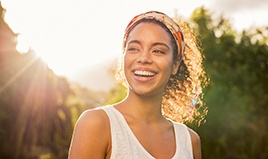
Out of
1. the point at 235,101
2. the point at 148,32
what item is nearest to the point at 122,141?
the point at 148,32

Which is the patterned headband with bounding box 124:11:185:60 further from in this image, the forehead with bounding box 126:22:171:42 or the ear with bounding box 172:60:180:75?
the ear with bounding box 172:60:180:75

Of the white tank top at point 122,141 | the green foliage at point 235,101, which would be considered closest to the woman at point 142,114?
the white tank top at point 122,141

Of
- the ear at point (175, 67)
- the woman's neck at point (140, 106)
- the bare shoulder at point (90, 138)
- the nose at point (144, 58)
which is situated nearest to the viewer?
the bare shoulder at point (90, 138)

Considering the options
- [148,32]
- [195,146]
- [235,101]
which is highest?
[148,32]

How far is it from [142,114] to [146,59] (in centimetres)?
35

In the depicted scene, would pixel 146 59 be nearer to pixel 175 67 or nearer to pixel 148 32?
pixel 148 32

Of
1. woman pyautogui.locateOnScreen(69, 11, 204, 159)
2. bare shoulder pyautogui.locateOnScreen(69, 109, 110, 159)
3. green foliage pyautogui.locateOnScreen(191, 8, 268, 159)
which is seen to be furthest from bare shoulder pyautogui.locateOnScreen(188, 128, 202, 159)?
green foliage pyautogui.locateOnScreen(191, 8, 268, 159)

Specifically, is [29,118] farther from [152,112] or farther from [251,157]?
[152,112]

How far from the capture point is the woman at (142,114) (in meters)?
3.34

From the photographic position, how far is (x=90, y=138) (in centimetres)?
331

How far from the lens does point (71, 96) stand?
114 ft

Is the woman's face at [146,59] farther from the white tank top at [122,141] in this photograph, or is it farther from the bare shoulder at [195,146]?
the bare shoulder at [195,146]

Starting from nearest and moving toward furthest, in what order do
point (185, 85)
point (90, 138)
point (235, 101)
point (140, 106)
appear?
point (90, 138) → point (140, 106) → point (185, 85) → point (235, 101)

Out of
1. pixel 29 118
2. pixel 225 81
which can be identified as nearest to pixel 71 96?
pixel 29 118
